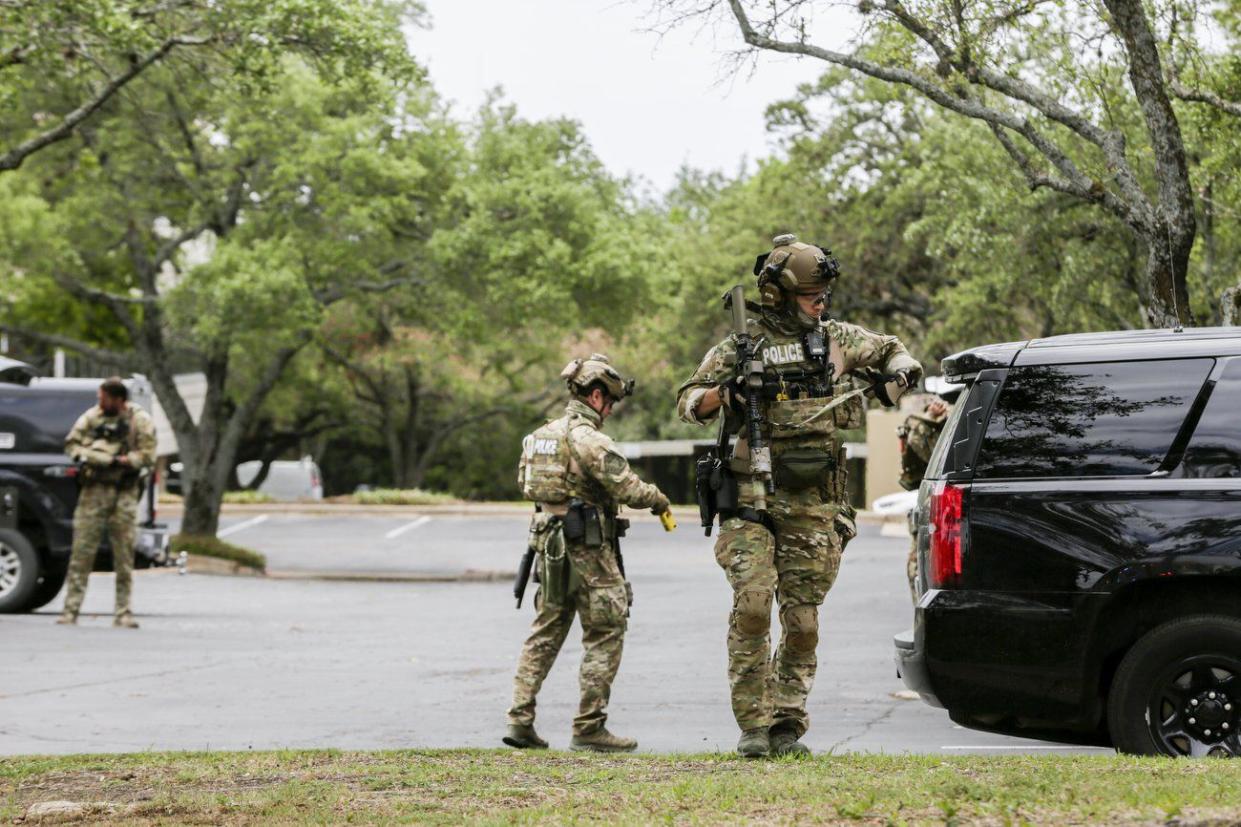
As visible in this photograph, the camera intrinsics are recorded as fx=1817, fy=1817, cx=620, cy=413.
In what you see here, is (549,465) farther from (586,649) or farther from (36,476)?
(36,476)

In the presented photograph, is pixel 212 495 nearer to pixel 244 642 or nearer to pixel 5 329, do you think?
pixel 5 329

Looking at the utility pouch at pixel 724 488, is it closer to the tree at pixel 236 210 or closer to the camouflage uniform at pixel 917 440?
the camouflage uniform at pixel 917 440

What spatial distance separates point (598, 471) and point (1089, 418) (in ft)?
8.70

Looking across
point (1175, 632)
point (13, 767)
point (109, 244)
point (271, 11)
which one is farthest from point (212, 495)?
point (1175, 632)

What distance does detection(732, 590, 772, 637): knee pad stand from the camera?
7.43m

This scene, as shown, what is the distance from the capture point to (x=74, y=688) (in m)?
11.4

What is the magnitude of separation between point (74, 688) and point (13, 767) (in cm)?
397

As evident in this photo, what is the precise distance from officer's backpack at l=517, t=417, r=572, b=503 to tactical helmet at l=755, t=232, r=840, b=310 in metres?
1.61

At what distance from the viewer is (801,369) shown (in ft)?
24.9

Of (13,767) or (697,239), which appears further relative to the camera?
(697,239)

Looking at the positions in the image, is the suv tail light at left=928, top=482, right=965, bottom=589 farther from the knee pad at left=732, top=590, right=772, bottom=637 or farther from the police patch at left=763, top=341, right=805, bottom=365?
the police patch at left=763, top=341, right=805, bottom=365

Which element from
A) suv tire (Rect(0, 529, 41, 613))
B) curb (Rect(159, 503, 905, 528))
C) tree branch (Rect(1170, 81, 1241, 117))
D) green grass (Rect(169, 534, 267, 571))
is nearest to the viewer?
tree branch (Rect(1170, 81, 1241, 117))

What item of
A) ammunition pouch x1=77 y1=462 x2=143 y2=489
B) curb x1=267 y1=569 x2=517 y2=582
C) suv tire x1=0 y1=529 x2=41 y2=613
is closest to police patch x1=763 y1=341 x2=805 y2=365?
ammunition pouch x1=77 y1=462 x2=143 y2=489

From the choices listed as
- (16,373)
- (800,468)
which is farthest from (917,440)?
(16,373)
